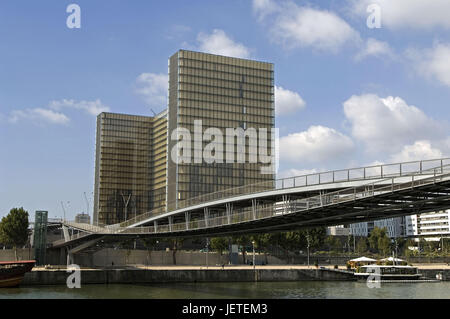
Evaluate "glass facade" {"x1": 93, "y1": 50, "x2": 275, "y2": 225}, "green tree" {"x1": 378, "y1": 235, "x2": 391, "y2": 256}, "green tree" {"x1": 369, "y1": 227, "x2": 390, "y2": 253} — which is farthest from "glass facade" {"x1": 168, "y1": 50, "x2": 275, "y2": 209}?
"green tree" {"x1": 378, "y1": 235, "x2": 391, "y2": 256}

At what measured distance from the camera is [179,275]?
267 ft

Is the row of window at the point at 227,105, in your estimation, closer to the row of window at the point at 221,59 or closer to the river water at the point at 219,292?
the row of window at the point at 221,59

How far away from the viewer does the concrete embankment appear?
7525 centimetres

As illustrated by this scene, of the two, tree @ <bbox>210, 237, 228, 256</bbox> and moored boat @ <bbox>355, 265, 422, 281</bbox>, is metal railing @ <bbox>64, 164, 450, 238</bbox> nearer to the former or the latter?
moored boat @ <bbox>355, 265, 422, 281</bbox>

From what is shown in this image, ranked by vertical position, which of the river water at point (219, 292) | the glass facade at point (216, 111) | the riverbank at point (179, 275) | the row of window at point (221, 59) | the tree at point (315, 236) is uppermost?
the row of window at point (221, 59)

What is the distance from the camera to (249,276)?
278 feet

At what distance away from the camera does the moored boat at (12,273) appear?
72.0 meters

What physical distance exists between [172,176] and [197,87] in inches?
1044

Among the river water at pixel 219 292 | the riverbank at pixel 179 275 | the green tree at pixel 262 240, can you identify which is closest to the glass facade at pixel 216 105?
the green tree at pixel 262 240

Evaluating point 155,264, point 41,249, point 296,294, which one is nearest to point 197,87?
point 155,264

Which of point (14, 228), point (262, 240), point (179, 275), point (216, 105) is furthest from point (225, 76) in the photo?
point (179, 275)

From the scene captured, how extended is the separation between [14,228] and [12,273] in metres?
39.2

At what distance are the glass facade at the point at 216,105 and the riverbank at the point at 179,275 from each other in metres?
76.6

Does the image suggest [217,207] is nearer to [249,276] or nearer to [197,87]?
[249,276]
